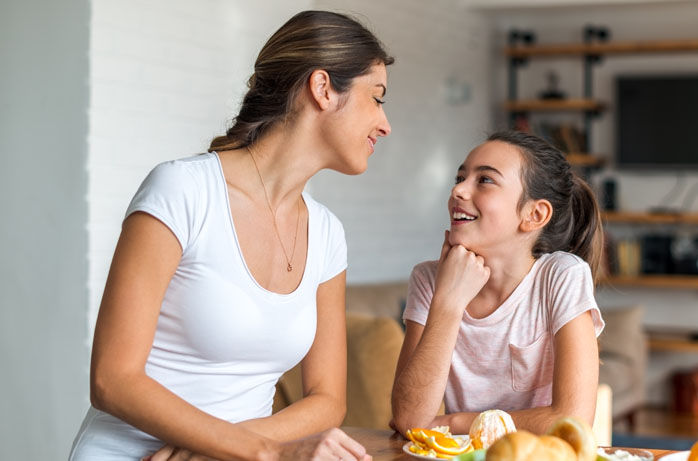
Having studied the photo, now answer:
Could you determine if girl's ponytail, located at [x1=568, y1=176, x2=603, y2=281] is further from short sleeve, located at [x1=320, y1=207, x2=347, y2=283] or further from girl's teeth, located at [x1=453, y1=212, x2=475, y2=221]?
short sleeve, located at [x1=320, y1=207, x2=347, y2=283]

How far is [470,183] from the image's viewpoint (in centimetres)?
163

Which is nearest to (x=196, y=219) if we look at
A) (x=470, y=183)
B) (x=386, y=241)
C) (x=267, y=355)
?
(x=267, y=355)

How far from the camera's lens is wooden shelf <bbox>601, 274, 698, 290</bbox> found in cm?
573

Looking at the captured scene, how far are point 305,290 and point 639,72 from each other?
5.27 meters

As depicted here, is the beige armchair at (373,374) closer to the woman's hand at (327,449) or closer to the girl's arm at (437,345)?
the girl's arm at (437,345)

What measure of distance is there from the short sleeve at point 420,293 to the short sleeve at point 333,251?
6.8 inches

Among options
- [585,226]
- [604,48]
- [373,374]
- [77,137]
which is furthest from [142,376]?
[604,48]

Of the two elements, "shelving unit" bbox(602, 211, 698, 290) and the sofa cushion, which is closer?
the sofa cushion

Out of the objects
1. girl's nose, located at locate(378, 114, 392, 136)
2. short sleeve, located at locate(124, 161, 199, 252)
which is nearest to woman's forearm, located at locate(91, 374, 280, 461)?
short sleeve, located at locate(124, 161, 199, 252)

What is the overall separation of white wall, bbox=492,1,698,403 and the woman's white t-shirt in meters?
5.13

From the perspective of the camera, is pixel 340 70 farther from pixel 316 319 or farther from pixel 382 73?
pixel 316 319

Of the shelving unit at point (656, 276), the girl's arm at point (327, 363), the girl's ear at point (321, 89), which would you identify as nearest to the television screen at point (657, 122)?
the shelving unit at point (656, 276)

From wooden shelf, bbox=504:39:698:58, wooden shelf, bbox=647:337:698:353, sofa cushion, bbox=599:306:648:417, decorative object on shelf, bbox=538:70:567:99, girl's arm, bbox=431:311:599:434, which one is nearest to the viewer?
girl's arm, bbox=431:311:599:434

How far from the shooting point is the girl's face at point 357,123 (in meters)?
1.47
